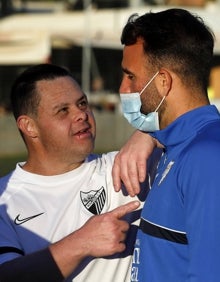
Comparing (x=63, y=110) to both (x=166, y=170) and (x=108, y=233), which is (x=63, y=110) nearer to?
(x=108, y=233)

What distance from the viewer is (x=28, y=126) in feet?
15.6

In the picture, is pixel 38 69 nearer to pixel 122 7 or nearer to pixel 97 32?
pixel 97 32

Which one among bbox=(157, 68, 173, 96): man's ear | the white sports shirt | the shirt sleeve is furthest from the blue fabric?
the white sports shirt

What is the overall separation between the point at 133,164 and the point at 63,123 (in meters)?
0.61

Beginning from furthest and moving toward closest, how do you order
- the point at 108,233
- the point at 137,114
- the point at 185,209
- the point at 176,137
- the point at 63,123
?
the point at 63,123 < the point at 108,233 < the point at 137,114 < the point at 176,137 < the point at 185,209

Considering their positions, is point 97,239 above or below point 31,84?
below

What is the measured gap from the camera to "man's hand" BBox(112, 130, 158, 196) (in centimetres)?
410

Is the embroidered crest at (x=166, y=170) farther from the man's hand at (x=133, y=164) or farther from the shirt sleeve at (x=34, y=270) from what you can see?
the shirt sleeve at (x=34, y=270)

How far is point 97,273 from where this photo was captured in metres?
4.32

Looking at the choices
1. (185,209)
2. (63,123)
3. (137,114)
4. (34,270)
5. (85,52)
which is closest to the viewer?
(185,209)

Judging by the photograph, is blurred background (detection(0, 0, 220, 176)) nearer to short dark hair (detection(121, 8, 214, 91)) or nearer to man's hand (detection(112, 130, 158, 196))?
Answer: man's hand (detection(112, 130, 158, 196))

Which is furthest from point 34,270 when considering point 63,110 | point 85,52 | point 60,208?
point 85,52

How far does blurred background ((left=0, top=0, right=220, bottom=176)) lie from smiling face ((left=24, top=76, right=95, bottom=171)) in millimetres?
19298

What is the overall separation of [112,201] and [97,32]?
33.9m
